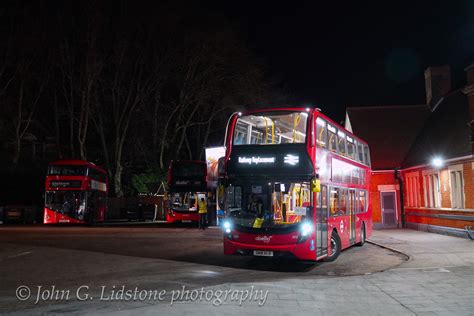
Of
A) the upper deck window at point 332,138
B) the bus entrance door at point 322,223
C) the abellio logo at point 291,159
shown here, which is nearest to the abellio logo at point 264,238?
the bus entrance door at point 322,223

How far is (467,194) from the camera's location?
1792 centimetres

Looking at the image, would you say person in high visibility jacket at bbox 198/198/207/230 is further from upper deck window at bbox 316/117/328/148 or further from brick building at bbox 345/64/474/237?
upper deck window at bbox 316/117/328/148

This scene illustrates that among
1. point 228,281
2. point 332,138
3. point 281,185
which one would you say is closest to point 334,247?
point 281,185

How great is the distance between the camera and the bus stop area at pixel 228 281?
7555mm

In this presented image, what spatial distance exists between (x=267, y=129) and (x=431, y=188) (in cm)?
1252

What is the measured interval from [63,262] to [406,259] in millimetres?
9620

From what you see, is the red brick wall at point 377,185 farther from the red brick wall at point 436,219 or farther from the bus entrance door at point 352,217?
the bus entrance door at point 352,217

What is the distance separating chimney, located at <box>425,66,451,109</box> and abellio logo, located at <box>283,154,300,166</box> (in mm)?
19184

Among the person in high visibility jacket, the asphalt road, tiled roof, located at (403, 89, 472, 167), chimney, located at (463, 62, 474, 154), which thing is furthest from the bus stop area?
the person in high visibility jacket

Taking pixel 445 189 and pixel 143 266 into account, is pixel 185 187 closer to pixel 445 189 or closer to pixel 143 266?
pixel 445 189

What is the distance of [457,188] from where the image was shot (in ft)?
63.2

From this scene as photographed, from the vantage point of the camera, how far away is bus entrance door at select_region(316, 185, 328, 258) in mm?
11391

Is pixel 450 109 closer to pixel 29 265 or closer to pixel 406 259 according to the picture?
pixel 406 259

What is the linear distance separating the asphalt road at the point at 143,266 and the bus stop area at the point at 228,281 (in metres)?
0.02
